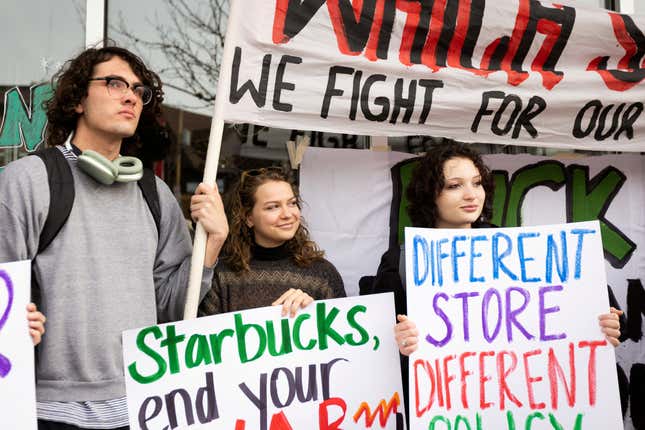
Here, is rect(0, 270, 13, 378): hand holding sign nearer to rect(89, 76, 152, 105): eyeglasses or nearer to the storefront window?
rect(89, 76, 152, 105): eyeglasses

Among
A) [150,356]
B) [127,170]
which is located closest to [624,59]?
[127,170]

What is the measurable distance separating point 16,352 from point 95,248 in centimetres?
34

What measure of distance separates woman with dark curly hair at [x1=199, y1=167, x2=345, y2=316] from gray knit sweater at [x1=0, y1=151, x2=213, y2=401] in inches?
15.4

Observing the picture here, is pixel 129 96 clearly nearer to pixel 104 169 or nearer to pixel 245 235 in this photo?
pixel 104 169

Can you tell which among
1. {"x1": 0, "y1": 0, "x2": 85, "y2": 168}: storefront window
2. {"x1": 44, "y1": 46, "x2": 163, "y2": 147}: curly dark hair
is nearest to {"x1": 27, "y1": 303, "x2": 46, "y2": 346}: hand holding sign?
{"x1": 44, "y1": 46, "x2": 163, "y2": 147}: curly dark hair

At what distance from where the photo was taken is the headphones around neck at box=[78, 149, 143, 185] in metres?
1.82

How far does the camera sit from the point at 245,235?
2.43m

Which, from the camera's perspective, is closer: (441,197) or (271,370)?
(271,370)

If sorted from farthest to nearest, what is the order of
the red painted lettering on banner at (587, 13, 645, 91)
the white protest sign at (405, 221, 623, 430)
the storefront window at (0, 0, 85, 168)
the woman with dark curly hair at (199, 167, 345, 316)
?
the storefront window at (0, 0, 85, 168)
the red painted lettering on banner at (587, 13, 645, 91)
the woman with dark curly hair at (199, 167, 345, 316)
the white protest sign at (405, 221, 623, 430)

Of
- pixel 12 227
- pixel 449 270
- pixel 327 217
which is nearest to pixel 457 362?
pixel 449 270

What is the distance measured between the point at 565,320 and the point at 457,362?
0.42 m

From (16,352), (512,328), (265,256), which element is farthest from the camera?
(265,256)

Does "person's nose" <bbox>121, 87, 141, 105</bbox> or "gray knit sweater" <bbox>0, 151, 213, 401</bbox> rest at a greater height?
"person's nose" <bbox>121, 87, 141, 105</bbox>

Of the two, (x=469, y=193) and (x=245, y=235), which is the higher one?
(x=469, y=193)
